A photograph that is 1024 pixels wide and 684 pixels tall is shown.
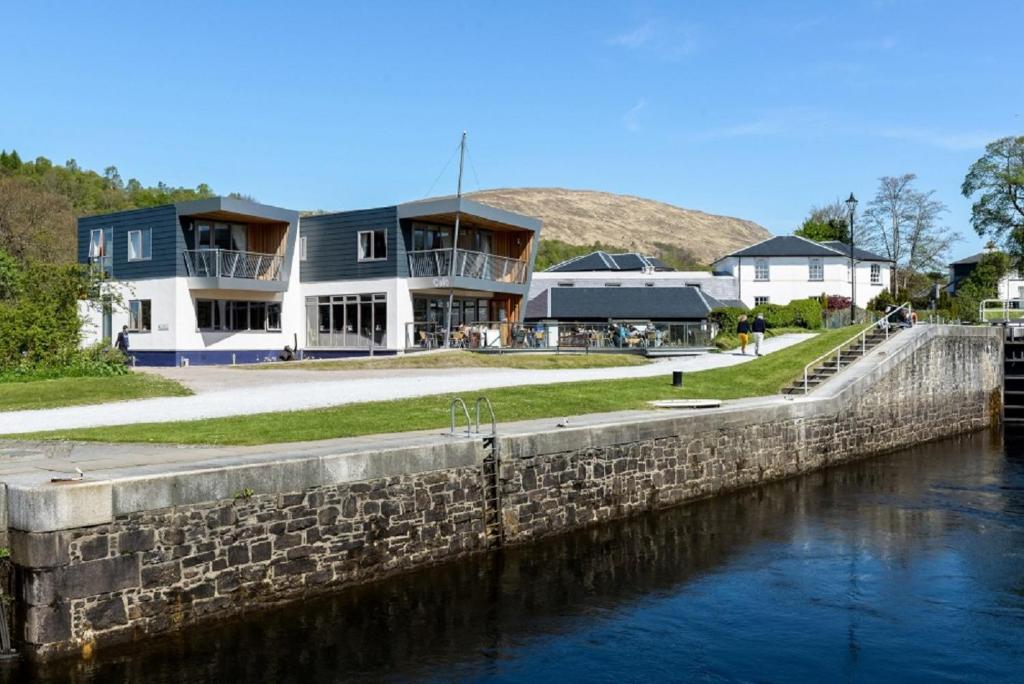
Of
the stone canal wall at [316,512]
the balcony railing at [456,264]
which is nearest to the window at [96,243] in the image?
the balcony railing at [456,264]

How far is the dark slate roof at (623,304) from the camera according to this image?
51.3 metres

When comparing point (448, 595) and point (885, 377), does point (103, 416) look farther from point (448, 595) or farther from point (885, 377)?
point (885, 377)

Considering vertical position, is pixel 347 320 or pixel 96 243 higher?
pixel 96 243

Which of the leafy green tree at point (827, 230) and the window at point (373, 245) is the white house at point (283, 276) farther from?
the leafy green tree at point (827, 230)

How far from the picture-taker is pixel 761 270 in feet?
227

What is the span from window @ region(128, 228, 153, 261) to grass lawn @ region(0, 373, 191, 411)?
627 inches

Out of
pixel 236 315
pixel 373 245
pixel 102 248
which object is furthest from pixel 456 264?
pixel 102 248

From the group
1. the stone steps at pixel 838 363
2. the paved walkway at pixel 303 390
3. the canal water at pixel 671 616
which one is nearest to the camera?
the canal water at pixel 671 616

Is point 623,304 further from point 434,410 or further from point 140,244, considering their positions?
point 434,410

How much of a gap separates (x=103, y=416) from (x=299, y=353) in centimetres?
2237

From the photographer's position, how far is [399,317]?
3816cm

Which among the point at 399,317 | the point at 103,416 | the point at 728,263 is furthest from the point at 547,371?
the point at 728,263

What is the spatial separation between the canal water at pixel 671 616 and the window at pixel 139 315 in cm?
2775

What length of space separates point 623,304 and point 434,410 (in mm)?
34988
